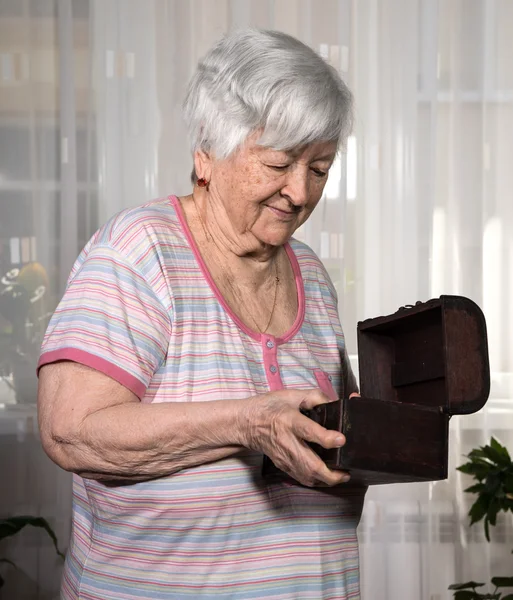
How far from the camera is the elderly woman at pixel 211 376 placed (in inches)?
40.2

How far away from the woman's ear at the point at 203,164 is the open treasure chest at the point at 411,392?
315 mm

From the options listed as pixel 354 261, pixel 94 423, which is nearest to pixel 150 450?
pixel 94 423

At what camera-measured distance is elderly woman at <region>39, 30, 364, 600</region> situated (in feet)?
3.35

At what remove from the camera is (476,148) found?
2.94 meters

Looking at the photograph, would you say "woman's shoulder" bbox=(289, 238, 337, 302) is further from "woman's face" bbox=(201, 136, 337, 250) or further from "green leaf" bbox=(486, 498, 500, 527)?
"green leaf" bbox=(486, 498, 500, 527)

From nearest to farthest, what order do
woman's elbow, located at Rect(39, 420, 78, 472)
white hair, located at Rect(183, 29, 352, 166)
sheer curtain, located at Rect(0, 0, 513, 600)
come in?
1. woman's elbow, located at Rect(39, 420, 78, 472)
2. white hair, located at Rect(183, 29, 352, 166)
3. sheer curtain, located at Rect(0, 0, 513, 600)

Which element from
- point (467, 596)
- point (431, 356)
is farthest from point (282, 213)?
point (467, 596)

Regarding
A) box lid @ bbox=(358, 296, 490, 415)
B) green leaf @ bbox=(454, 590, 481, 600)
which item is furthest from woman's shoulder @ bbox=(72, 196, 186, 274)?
green leaf @ bbox=(454, 590, 481, 600)

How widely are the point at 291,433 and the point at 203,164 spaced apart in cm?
45

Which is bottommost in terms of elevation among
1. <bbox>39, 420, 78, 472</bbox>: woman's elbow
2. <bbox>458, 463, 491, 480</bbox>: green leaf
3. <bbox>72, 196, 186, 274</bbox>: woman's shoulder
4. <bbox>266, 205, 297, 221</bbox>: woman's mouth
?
<bbox>458, 463, 491, 480</bbox>: green leaf

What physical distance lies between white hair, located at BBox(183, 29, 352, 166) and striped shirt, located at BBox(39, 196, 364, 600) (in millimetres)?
144

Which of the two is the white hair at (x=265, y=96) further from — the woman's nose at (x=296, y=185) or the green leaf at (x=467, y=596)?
the green leaf at (x=467, y=596)

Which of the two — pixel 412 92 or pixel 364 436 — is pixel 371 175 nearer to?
pixel 412 92

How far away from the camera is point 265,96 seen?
1.14 m
